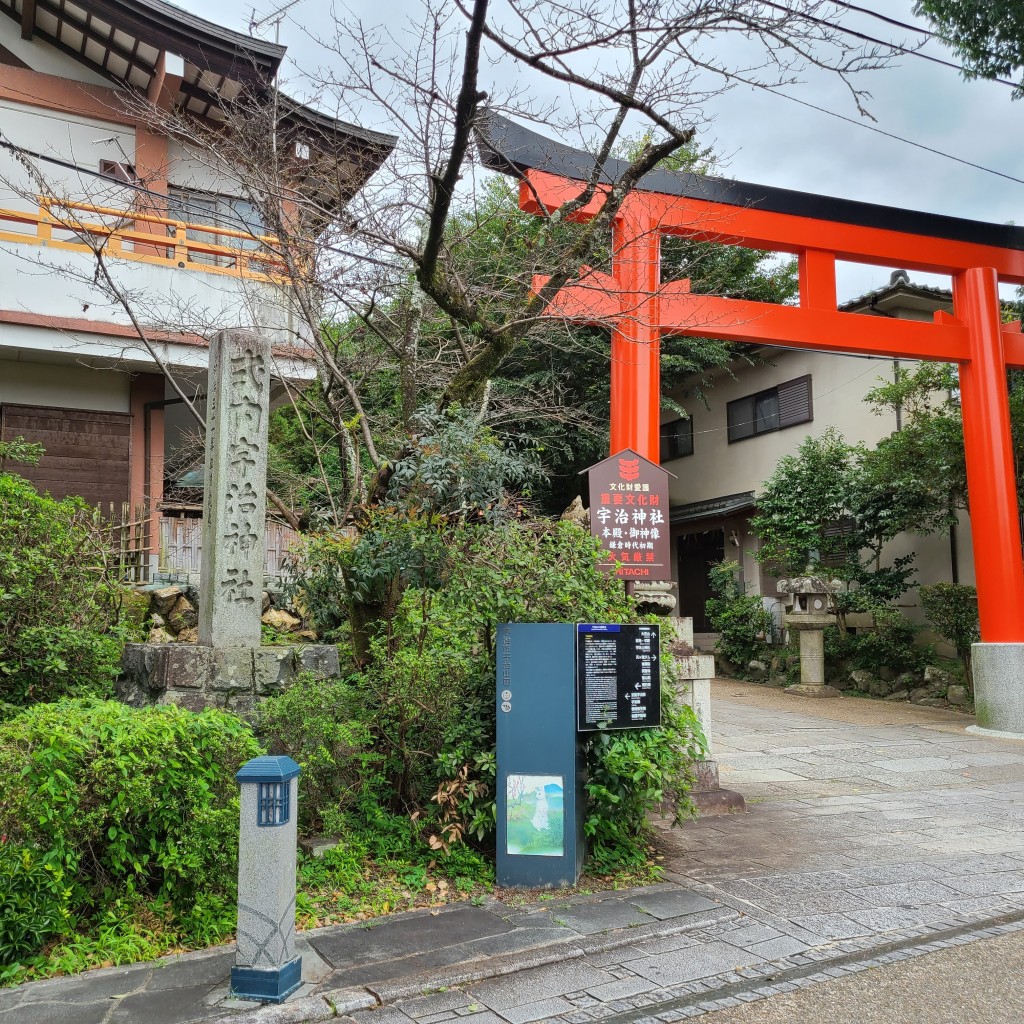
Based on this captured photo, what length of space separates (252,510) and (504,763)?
8.32ft

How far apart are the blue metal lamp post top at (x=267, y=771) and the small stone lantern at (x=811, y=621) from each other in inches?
526

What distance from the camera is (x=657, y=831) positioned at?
673 centimetres

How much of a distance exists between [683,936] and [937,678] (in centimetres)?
1196

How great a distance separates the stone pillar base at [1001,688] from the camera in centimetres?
1157

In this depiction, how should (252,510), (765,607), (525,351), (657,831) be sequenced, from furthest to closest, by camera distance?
(765,607)
(525,351)
(657,831)
(252,510)

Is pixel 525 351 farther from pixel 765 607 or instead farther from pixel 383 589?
pixel 383 589

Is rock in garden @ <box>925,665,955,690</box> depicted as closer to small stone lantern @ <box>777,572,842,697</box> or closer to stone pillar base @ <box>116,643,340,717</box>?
small stone lantern @ <box>777,572,842,697</box>

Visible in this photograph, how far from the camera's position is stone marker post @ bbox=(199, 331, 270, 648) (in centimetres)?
617

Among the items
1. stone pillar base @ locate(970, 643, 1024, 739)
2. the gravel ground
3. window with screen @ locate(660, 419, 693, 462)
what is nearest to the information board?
the gravel ground

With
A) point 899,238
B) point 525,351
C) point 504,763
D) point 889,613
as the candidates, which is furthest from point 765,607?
point 504,763

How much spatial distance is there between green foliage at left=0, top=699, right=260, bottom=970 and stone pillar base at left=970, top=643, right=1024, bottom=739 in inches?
411

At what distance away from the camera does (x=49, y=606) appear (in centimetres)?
683

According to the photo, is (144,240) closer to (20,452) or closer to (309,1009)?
(20,452)

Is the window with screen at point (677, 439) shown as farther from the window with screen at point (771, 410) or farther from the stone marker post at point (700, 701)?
the stone marker post at point (700, 701)
